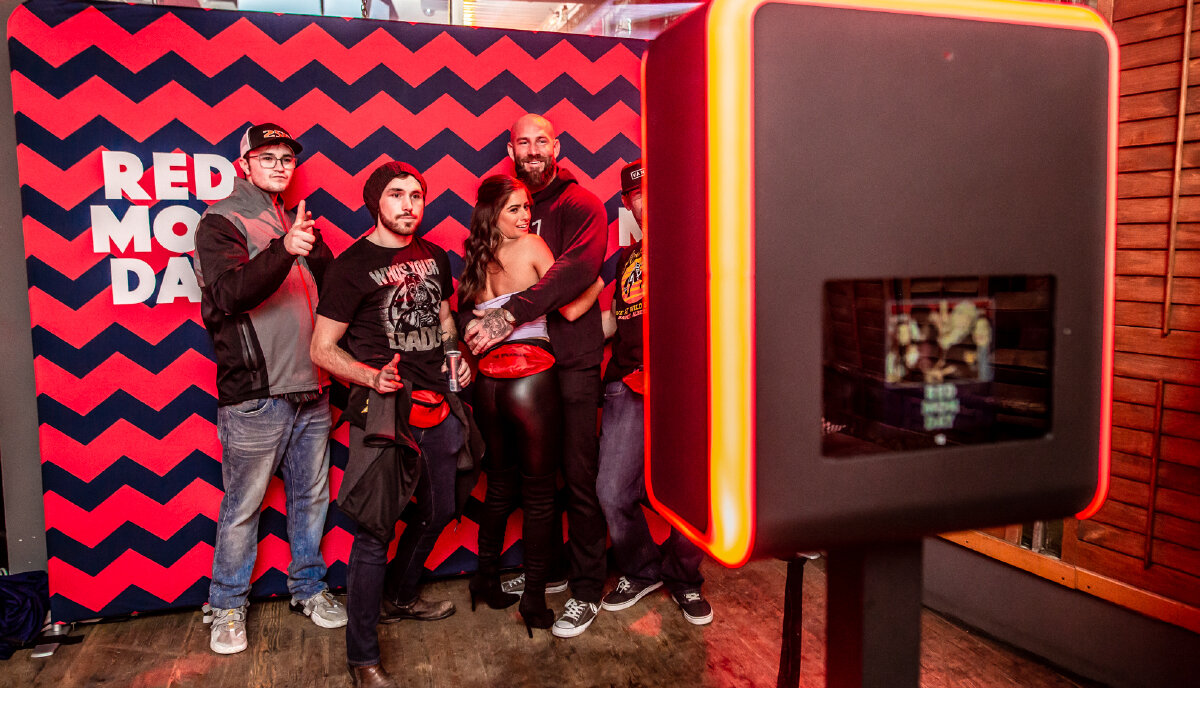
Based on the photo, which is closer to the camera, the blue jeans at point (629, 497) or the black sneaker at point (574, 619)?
the black sneaker at point (574, 619)

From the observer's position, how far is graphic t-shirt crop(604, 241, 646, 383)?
103 inches

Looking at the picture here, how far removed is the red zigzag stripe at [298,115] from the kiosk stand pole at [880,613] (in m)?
2.56

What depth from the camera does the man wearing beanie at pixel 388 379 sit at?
2180mm

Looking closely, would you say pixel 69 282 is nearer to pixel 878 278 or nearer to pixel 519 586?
pixel 519 586

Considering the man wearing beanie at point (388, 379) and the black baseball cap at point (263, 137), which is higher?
the black baseball cap at point (263, 137)

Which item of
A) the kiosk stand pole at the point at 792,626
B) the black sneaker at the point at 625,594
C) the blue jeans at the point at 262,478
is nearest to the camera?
the kiosk stand pole at the point at 792,626

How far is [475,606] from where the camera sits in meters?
2.81

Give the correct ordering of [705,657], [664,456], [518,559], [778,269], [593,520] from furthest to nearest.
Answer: [518,559], [593,520], [705,657], [664,456], [778,269]

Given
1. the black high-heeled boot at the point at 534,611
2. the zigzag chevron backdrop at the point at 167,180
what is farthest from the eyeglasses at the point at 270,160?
the black high-heeled boot at the point at 534,611

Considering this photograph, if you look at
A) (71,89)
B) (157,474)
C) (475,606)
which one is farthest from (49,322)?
(475,606)

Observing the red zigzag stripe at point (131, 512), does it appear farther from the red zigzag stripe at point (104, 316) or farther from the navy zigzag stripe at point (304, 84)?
the navy zigzag stripe at point (304, 84)

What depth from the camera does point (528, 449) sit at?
2564mm
